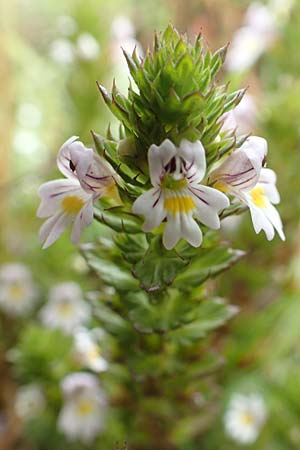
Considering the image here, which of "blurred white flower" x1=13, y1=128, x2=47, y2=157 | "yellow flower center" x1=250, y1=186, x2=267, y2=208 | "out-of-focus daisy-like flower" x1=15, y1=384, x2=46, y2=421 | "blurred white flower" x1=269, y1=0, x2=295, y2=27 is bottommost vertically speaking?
"out-of-focus daisy-like flower" x1=15, y1=384, x2=46, y2=421

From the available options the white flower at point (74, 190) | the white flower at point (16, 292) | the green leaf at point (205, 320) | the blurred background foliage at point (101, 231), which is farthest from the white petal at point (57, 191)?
the white flower at point (16, 292)

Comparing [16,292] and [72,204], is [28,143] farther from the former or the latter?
[72,204]

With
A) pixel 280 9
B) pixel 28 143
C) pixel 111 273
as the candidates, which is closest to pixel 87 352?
pixel 111 273

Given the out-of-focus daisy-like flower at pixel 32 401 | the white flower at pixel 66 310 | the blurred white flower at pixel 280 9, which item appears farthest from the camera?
the blurred white flower at pixel 280 9

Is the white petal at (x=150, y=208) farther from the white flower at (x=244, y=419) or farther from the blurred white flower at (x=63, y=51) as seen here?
the blurred white flower at (x=63, y=51)

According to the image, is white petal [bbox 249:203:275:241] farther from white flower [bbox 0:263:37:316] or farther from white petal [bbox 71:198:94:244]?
white flower [bbox 0:263:37:316]

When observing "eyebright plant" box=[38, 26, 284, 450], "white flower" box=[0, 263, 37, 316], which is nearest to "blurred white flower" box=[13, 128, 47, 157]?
"white flower" box=[0, 263, 37, 316]

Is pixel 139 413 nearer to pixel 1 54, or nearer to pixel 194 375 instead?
pixel 194 375
